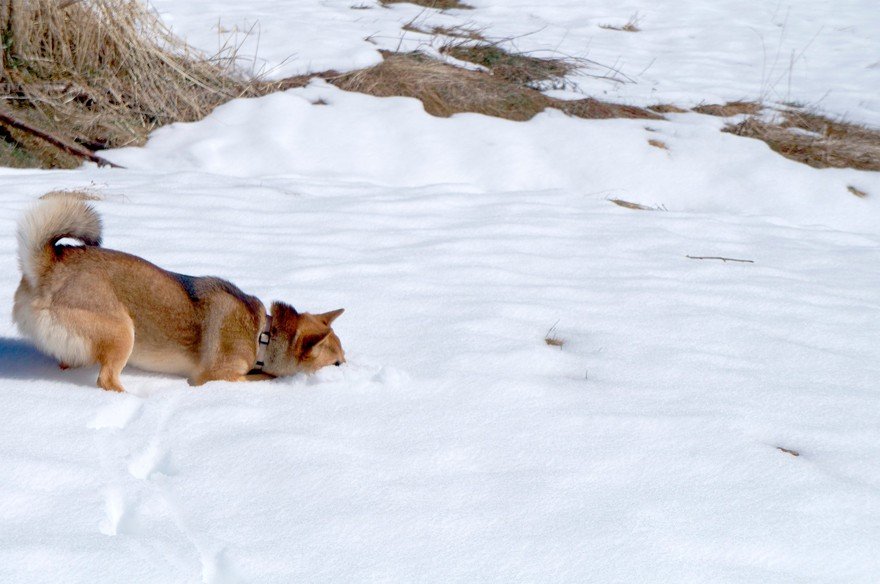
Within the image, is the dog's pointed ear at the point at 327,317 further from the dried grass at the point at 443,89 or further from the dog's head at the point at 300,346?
the dried grass at the point at 443,89

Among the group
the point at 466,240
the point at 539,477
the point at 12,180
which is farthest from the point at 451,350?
the point at 12,180

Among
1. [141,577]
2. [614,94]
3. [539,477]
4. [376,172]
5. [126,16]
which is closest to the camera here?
[141,577]

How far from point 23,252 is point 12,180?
309 cm

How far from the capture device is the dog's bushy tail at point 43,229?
3238 mm

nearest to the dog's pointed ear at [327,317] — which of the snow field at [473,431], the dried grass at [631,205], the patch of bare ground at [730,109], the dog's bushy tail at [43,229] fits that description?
the snow field at [473,431]

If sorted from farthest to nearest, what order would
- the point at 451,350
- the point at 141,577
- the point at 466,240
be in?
the point at 466,240
the point at 451,350
the point at 141,577

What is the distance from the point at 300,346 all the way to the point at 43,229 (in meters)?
1.13

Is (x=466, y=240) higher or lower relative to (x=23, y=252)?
lower

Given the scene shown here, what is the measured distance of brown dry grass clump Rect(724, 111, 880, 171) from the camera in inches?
340

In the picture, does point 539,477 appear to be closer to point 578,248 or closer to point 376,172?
point 578,248

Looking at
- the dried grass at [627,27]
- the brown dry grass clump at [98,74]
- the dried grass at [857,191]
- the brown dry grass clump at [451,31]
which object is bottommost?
the dried grass at [857,191]

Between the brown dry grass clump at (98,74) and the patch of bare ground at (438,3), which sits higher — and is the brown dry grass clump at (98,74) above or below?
below

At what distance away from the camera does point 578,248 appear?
576 centimetres

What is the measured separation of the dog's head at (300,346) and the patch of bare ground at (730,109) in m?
7.07
